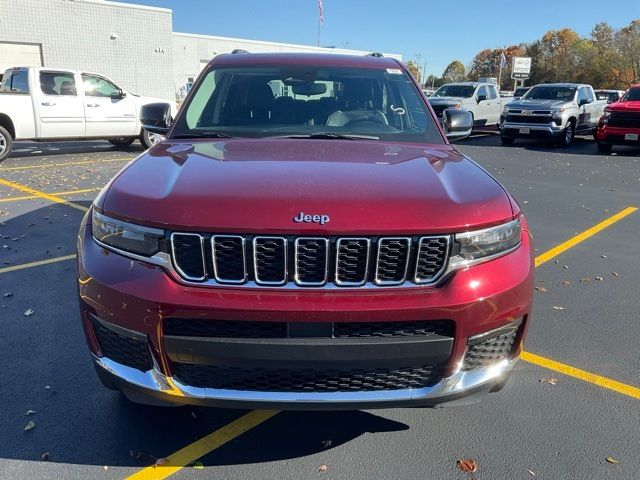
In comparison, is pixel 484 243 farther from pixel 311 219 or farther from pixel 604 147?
pixel 604 147

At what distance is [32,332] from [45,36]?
26860 millimetres

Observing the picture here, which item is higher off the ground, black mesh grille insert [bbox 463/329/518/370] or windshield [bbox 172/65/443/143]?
windshield [bbox 172/65/443/143]

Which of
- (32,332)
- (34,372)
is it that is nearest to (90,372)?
(34,372)

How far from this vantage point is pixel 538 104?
1645 cm

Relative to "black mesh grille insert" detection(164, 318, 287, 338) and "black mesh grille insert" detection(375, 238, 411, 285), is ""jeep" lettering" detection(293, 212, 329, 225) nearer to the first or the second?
"black mesh grille insert" detection(375, 238, 411, 285)

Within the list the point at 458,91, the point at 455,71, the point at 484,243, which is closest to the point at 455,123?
the point at 484,243

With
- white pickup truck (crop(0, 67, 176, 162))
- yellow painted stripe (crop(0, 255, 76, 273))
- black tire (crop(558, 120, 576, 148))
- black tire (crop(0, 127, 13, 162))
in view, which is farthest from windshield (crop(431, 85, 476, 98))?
yellow painted stripe (crop(0, 255, 76, 273))

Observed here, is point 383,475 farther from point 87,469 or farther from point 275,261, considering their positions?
point 87,469

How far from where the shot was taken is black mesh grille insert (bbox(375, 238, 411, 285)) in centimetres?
216

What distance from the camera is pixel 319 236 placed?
2121 millimetres

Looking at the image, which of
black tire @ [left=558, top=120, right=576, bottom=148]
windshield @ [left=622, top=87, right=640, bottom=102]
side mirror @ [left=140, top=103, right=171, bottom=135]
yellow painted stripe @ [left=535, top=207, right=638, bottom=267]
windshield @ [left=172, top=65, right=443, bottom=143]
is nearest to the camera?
windshield @ [left=172, top=65, right=443, bottom=143]

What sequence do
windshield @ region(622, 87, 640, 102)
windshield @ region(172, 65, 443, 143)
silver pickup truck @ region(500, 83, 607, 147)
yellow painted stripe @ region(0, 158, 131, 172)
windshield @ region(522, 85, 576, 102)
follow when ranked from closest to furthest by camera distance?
windshield @ region(172, 65, 443, 143) → yellow painted stripe @ region(0, 158, 131, 172) → windshield @ region(622, 87, 640, 102) → silver pickup truck @ region(500, 83, 607, 147) → windshield @ region(522, 85, 576, 102)

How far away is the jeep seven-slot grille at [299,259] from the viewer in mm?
2129

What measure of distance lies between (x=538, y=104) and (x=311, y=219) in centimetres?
1627
